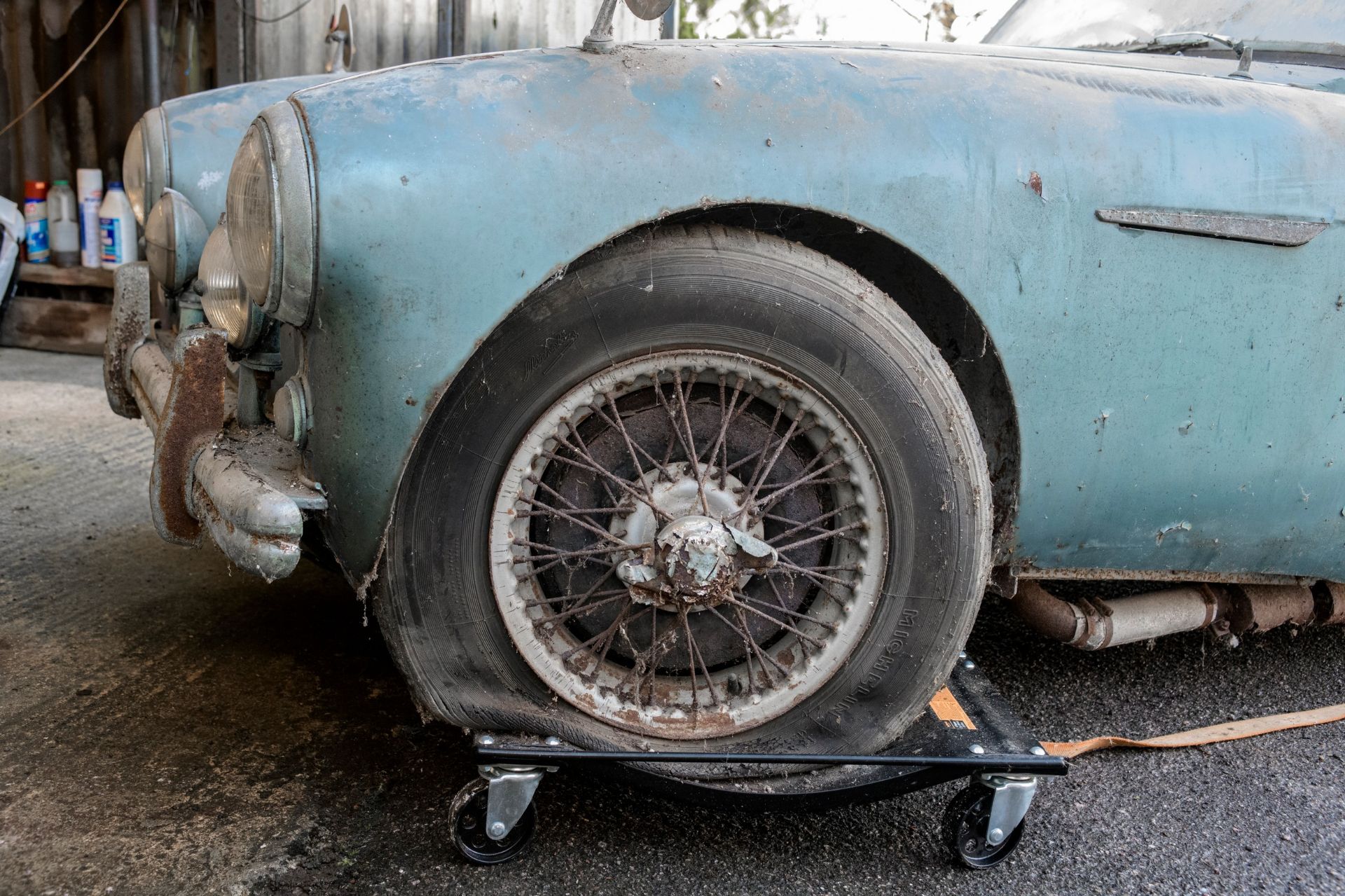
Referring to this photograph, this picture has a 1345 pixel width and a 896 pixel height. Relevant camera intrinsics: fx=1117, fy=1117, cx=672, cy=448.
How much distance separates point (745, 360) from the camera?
1673 millimetres

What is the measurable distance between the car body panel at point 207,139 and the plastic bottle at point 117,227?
2914 millimetres

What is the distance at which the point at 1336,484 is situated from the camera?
201 cm

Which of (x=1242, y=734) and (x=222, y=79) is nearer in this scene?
(x=1242, y=734)

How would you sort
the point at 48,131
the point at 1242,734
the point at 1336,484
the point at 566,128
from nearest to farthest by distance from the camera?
1. the point at 566,128
2. the point at 1336,484
3. the point at 1242,734
4. the point at 48,131

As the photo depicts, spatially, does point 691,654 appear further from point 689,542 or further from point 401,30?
point 401,30

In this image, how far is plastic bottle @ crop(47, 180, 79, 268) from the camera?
5594 millimetres

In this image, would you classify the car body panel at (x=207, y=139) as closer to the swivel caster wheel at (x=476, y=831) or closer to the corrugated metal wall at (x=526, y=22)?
the swivel caster wheel at (x=476, y=831)

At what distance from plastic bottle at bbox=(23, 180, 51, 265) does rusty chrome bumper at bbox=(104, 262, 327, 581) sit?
13.3 feet

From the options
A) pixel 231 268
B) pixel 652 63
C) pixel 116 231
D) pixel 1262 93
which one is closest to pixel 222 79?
pixel 116 231

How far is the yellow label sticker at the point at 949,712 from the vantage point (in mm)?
1827

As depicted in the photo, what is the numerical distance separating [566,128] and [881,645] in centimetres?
92

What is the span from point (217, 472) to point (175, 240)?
0.91 m

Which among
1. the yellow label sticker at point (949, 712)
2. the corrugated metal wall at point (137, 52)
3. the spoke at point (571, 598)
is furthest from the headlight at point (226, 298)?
the corrugated metal wall at point (137, 52)

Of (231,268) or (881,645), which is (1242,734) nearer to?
(881,645)
